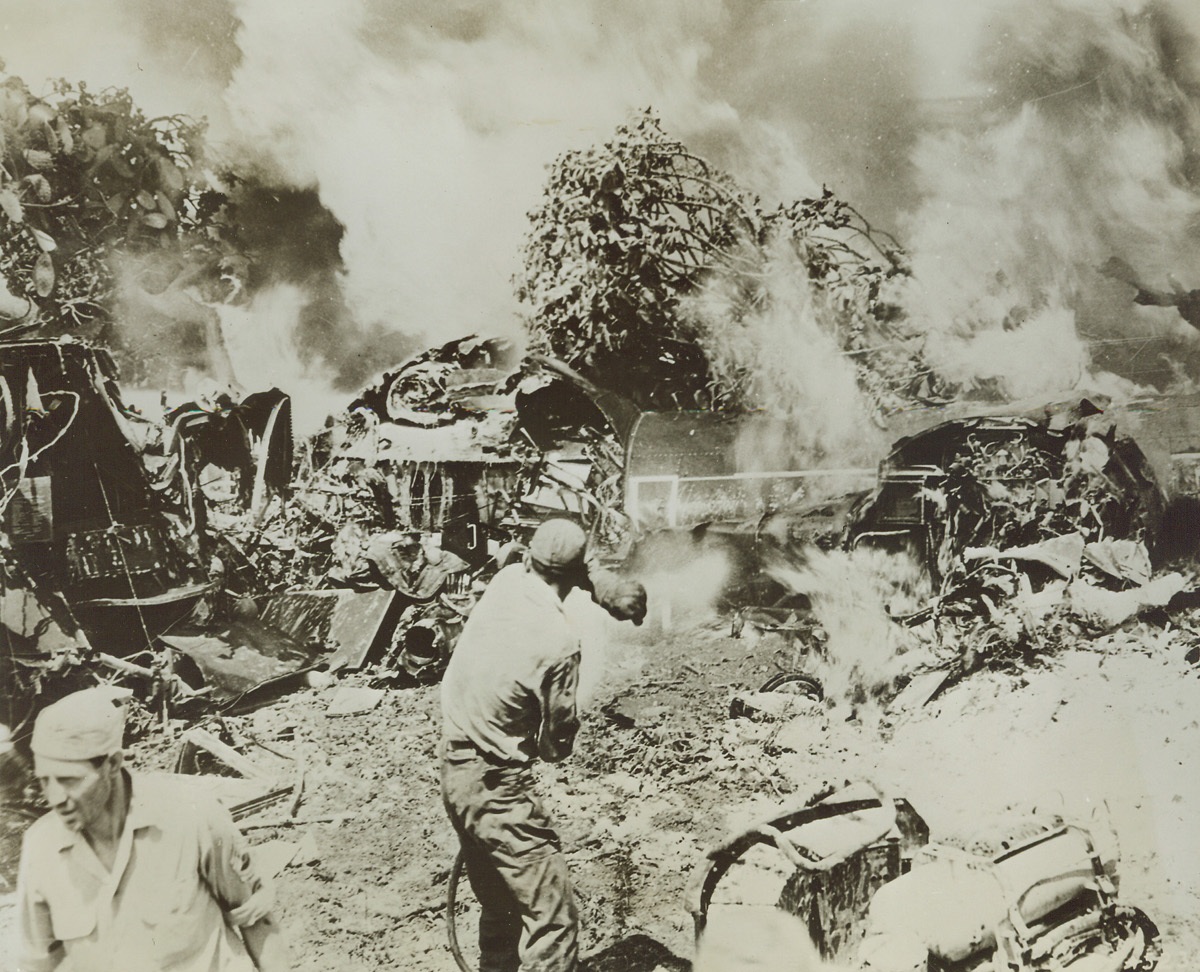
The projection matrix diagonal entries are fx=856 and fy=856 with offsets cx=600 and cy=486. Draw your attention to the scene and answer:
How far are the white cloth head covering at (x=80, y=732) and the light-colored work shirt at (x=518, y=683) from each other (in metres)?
0.88

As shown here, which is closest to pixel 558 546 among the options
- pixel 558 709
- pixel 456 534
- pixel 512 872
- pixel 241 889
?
pixel 456 534

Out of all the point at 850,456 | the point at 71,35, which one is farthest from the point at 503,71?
the point at 850,456

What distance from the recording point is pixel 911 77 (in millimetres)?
2805

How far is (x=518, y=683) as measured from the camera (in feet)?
8.16

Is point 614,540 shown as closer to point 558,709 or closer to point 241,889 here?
point 558,709

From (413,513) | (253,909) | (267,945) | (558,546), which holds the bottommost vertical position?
(267,945)

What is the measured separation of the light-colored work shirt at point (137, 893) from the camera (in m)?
2.24

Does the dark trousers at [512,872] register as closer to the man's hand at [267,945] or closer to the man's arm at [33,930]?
the man's hand at [267,945]

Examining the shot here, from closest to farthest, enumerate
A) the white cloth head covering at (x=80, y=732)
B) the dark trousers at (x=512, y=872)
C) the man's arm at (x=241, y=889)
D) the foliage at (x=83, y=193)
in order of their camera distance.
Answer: the white cloth head covering at (x=80, y=732)
the man's arm at (x=241, y=889)
the dark trousers at (x=512, y=872)
the foliage at (x=83, y=193)

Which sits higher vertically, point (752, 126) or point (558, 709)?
point (752, 126)

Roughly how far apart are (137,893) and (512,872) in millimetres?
992

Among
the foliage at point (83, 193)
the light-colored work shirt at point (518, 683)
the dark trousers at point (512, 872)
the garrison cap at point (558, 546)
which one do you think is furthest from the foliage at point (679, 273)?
the dark trousers at point (512, 872)

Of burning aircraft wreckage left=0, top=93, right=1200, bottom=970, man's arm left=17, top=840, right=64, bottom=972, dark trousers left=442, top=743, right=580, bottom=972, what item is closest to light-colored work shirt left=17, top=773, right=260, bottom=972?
man's arm left=17, top=840, right=64, bottom=972

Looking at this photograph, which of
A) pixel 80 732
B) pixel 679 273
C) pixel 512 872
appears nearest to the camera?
pixel 80 732
